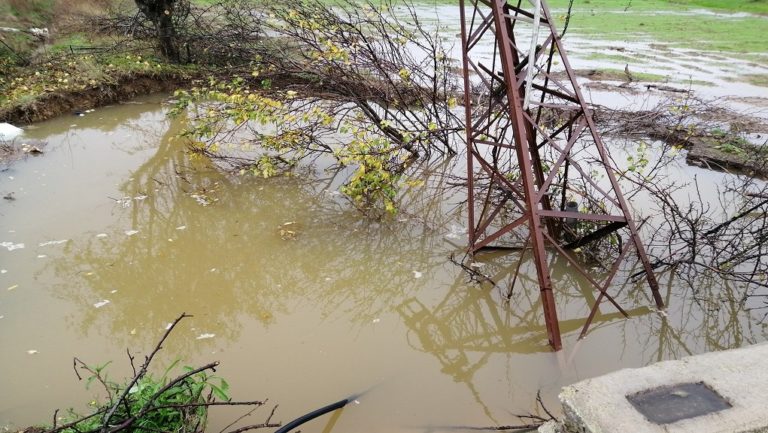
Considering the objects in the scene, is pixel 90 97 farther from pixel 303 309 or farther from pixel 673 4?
pixel 673 4

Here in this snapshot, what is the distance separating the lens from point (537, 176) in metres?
4.90

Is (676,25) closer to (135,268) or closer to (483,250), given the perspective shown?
(483,250)

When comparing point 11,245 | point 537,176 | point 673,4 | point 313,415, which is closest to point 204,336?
point 313,415

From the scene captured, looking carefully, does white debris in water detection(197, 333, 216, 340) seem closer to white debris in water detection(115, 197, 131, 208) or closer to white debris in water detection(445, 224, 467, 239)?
white debris in water detection(445, 224, 467, 239)

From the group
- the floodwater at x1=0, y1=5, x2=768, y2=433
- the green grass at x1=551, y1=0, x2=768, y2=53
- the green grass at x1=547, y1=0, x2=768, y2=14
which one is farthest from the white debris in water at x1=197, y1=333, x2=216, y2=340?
the green grass at x1=547, y1=0, x2=768, y2=14

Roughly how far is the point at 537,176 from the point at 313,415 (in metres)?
3.00

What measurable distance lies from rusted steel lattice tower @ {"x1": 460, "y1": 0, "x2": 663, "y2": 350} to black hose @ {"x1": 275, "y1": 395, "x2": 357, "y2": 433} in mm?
1624

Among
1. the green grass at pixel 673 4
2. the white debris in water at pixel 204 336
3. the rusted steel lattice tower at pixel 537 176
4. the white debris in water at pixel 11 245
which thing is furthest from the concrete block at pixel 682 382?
the green grass at pixel 673 4

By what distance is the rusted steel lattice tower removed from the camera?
3662 millimetres

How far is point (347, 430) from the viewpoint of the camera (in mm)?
3426

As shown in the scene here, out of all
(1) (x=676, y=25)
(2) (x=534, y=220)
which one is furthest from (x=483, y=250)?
(1) (x=676, y=25)

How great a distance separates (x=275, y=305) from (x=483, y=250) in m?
2.25

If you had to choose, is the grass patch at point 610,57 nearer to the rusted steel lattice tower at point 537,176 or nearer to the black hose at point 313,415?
the rusted steel lattice tower at point 537,176

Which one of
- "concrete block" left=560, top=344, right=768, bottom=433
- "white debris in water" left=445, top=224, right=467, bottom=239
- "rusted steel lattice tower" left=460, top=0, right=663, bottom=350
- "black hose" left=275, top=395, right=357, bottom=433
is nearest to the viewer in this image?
"concrete block" left=560, top=344, right=768, bottom=433
